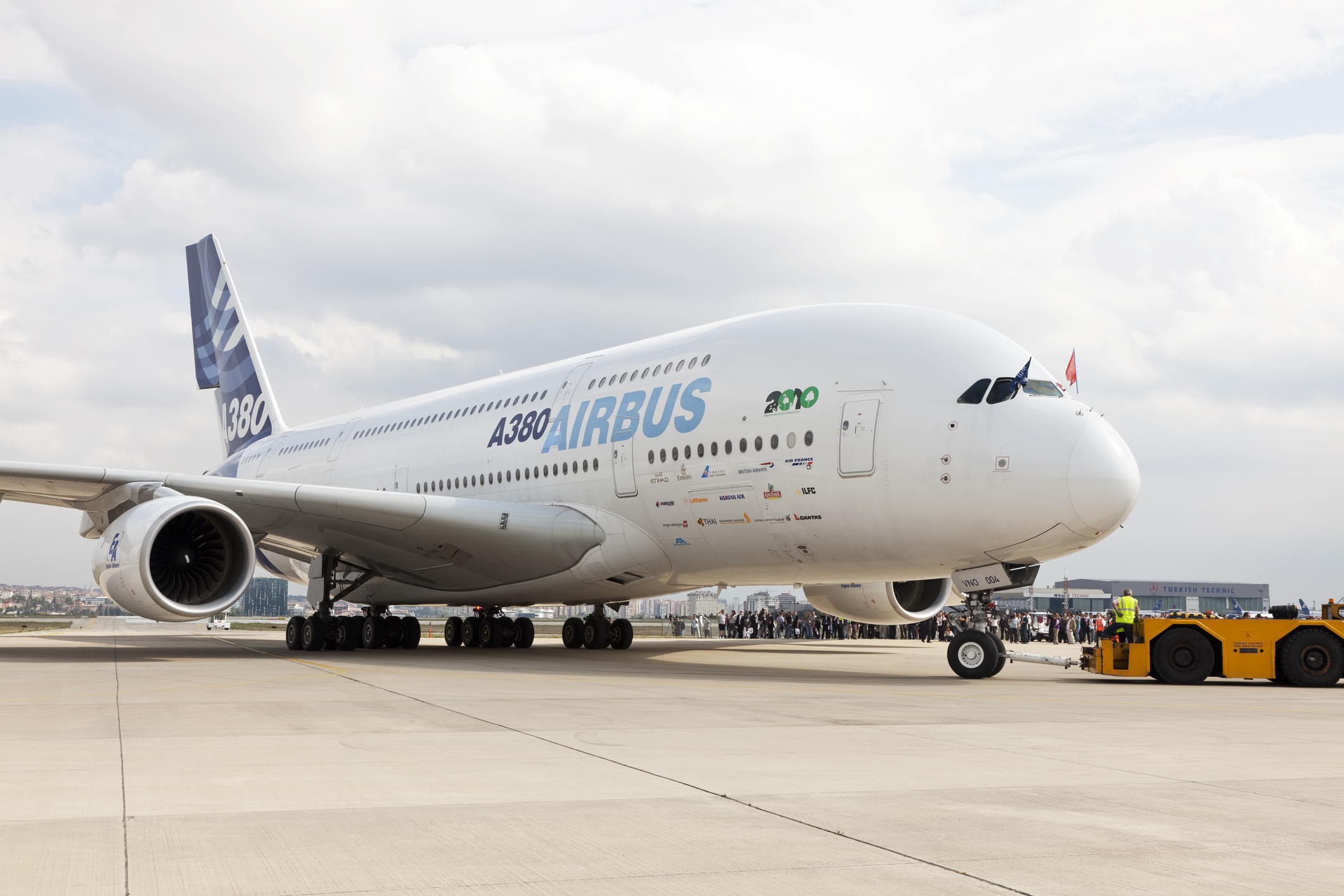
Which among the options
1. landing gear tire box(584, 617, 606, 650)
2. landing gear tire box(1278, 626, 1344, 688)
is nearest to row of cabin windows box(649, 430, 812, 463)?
landing gear tire box(1278, 626, 1344, 688)

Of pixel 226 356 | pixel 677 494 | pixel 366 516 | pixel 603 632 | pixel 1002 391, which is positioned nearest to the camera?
pixel 1002 391

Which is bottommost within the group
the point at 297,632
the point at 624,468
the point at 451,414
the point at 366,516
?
the point at 297,632

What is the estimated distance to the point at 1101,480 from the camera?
11.8m

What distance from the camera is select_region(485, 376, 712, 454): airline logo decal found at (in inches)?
585

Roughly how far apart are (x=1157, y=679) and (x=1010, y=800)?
9.34m

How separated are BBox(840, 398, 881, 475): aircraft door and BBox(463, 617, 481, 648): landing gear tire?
35.8 feet

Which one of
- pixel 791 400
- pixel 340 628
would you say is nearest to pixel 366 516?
pixel 340 628

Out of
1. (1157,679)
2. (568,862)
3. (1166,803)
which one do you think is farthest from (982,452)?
(568,862)

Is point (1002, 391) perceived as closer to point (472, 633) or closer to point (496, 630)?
point (496, 630)

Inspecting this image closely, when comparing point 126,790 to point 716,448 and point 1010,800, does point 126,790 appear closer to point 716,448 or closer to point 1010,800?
point 1010,800

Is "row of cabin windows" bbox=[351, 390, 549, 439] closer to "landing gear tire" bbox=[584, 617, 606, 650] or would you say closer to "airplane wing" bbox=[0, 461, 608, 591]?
"airplane wing" bbox=[0, 461, 608, 591]

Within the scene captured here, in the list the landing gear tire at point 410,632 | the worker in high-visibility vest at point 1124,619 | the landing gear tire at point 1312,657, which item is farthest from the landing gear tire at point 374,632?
the landing gear tire at point 1312,657

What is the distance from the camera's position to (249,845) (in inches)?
165

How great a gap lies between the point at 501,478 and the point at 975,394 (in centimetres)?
826
